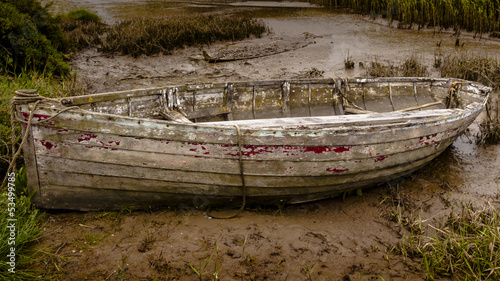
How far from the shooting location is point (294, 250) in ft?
10.3

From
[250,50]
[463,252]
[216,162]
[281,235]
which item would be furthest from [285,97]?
[250,50]

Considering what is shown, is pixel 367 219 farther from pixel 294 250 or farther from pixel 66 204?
pixel 66 204

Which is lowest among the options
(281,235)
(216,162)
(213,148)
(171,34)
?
(281,235)

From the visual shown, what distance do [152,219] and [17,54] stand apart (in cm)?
432

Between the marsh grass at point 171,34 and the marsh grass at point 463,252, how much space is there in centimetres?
736

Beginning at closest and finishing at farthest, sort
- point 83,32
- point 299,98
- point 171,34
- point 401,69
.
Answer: point 299,98
point 401,69
point 171,34
point 83,32

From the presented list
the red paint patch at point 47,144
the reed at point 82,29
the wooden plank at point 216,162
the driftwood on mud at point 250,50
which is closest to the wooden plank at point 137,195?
the wooden plank at point 216,162

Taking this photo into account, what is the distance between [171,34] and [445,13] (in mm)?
7047

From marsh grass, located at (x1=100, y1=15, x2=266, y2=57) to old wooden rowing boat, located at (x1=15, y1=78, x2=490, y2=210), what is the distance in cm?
514

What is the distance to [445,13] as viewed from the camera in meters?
9.90

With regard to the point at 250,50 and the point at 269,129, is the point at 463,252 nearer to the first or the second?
the point at 269,129

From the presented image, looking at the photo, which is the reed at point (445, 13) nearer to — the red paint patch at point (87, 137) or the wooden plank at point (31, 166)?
the red paint patch at point (87, 137)

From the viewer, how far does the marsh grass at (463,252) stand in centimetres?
278

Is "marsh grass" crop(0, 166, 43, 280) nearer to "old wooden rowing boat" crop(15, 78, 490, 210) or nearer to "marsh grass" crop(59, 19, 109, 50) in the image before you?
"old wooden rowing boat" crop(15, 78, 490, 210)
